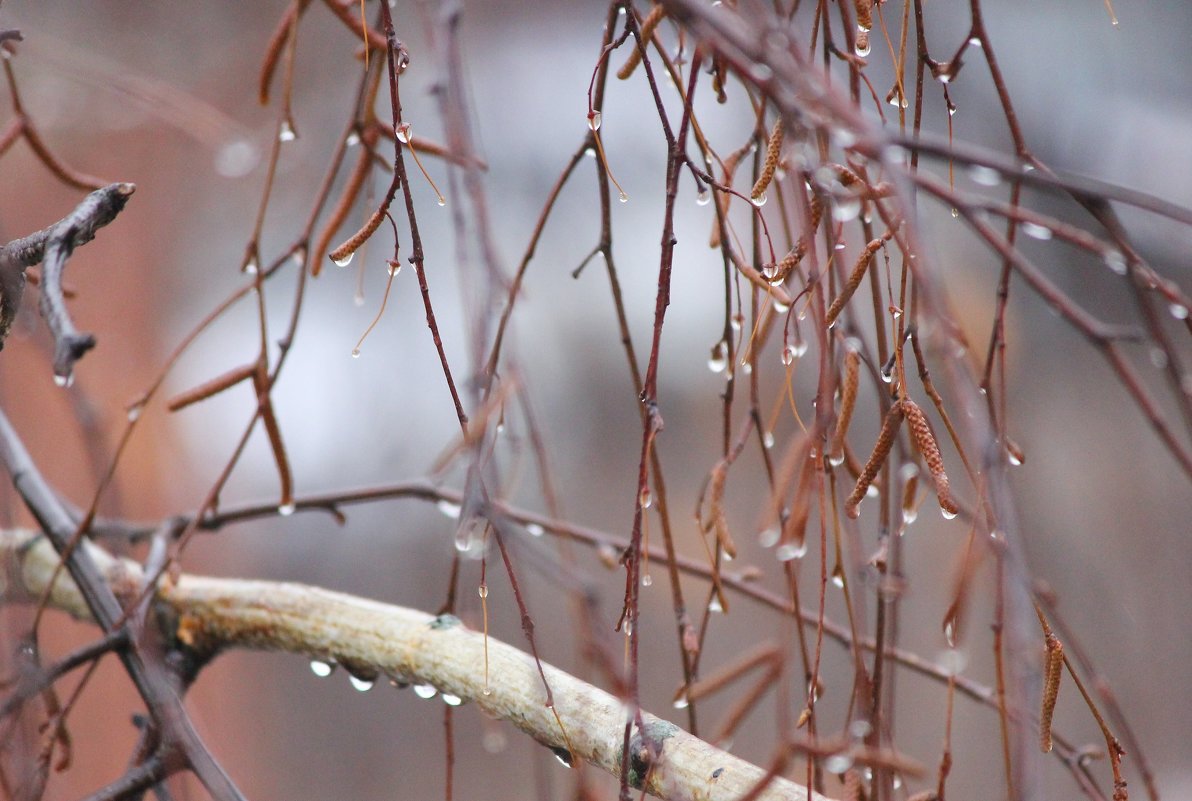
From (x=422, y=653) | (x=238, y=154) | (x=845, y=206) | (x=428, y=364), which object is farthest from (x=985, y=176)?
(x=428, y=364)

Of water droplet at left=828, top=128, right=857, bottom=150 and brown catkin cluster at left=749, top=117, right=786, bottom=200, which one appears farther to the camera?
brown catkin cluster at left=749, top=117, right=786, bottom=200

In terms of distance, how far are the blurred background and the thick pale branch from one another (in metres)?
0.90

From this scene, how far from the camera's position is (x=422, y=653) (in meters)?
0.45

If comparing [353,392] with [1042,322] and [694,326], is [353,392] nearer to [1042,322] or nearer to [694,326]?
[694,326]

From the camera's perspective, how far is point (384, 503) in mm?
1565

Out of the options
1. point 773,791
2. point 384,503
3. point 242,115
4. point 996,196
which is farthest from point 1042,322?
point 773,791

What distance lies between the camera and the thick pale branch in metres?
0.36

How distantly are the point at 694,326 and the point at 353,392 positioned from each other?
1.73 ft

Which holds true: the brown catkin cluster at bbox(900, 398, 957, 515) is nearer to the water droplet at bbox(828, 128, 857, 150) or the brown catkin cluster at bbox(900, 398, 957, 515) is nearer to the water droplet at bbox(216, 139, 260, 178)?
the water droplet at bbox(828, 128, 857, 150)

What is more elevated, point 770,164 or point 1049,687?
point 770,164

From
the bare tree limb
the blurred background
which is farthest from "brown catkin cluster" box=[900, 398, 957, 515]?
the blurred background

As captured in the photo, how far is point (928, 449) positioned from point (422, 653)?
25cm

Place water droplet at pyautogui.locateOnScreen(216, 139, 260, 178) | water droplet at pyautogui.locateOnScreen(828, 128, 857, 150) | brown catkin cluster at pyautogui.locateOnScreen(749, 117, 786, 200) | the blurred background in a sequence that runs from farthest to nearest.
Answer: the blurred background < water droplet at pyautogui.locateOnScreen(216, 139, 260, 178) < brown catkin cluster at pyautogui.locateOnScreen(749, 117, 786, 200) < water droplet at pyautogui.locateOnScreen(828, 128, 857, 150)

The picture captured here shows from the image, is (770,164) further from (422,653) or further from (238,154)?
(238,154)
